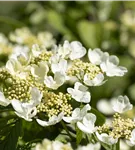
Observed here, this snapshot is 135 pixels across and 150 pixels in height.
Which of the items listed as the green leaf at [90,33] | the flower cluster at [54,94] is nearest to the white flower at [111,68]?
the flower cluster at [54,94]

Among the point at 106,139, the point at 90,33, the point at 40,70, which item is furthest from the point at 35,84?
the point at 90,33

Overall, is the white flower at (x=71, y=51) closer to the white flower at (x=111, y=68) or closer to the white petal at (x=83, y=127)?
the white flower at (x=111, y=68)

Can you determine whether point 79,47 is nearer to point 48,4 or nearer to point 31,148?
point 31,148

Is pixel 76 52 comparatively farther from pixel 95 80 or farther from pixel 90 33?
pixel 90 33

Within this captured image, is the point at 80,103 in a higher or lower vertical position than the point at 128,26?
higher

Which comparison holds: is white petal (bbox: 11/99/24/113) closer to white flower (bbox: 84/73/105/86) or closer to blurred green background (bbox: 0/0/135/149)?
white flower (bbox: 84/73/105/86)

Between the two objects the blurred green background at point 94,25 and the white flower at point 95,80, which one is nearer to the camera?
the white flower at point 95,80

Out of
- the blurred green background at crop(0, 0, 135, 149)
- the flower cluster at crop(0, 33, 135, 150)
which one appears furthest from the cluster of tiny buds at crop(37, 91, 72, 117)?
the blurred green background at crop(0, 0, 135, 149)

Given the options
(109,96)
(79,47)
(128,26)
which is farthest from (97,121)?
(128,26)
